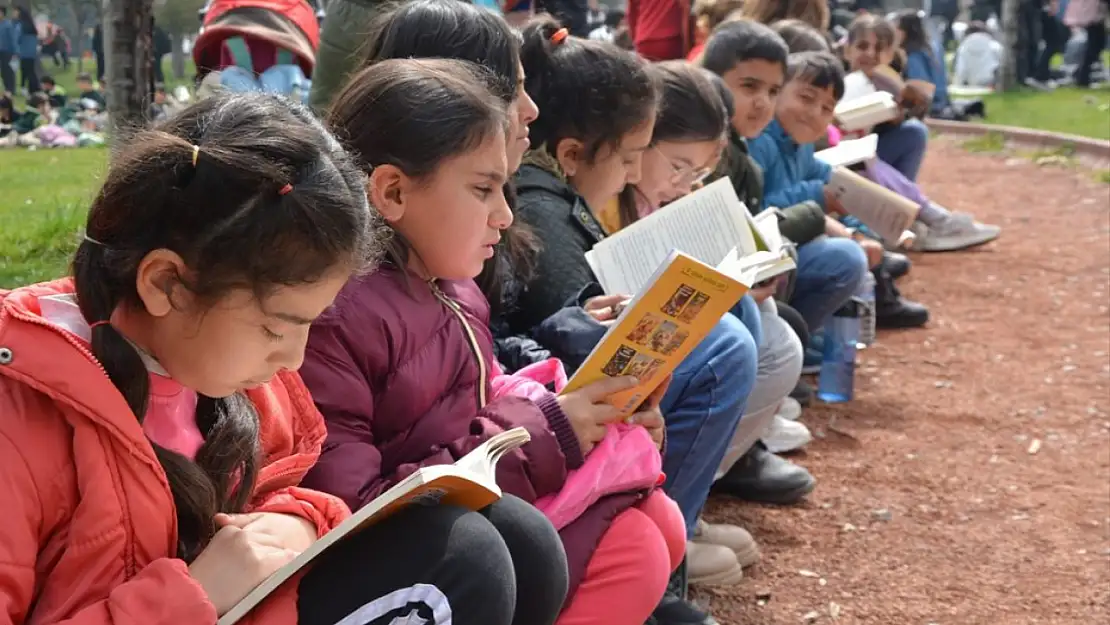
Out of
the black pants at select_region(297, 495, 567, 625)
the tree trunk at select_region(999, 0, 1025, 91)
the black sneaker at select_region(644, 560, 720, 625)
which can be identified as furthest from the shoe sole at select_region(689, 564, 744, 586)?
the tree trunk at select_region(999, 0, 1025, 91)

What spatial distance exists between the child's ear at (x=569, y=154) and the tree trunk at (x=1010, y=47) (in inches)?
510

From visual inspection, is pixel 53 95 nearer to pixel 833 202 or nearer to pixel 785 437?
pixel 833 202

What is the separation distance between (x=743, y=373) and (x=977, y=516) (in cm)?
110

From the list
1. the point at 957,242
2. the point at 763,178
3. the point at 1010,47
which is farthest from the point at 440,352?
the point at 1010,47

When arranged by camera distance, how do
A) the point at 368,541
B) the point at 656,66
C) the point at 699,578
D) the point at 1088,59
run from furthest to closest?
the point at 1088,59 < the point at 656,66 < the point at 699,578 < the point at 368,541

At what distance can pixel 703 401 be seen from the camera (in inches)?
110

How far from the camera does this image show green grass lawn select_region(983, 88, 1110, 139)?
1132 centimetres

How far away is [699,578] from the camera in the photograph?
3.04 metres

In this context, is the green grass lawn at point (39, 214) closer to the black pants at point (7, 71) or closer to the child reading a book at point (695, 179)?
the child reading a book at point (695, 179)

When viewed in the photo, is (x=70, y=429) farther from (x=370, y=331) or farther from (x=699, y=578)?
(x=699, y=578)

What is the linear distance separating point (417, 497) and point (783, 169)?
3.09 metres

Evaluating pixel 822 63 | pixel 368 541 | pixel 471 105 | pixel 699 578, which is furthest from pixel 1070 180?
pixel 368 541

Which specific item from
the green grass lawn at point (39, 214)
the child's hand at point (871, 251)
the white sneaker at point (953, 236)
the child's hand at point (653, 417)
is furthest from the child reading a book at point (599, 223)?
the white sneaker at point (953, 236)

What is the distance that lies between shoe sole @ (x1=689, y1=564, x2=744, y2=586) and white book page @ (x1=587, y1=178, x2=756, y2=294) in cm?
72
